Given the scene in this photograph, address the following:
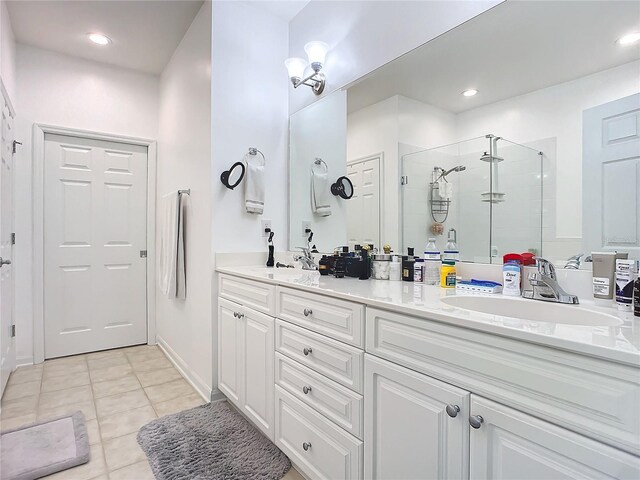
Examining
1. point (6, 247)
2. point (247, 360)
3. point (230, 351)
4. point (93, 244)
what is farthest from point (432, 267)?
point (93, 244)

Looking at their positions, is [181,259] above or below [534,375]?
above

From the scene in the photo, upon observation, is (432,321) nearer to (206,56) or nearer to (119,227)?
(206,56)

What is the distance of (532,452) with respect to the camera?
759 millimetres

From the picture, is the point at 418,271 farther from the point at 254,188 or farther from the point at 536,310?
the point at 254,188

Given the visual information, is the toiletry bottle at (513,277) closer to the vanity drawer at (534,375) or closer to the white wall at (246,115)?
the vanity drawer at (534,375)

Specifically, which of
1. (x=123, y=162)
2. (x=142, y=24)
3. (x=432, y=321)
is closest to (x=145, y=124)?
(x=123, y=162)

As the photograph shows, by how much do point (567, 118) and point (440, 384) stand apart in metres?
1.00

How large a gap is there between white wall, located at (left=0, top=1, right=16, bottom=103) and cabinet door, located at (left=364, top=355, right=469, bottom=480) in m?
3.03

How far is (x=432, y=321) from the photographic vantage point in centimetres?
96

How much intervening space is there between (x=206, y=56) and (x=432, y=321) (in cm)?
231

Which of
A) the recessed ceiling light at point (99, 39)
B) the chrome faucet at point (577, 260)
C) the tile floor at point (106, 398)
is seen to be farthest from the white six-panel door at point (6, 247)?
the chrome faucet at point (577, 260)

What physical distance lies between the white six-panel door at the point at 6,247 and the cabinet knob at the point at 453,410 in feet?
9.16

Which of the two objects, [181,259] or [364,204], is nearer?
[364,204]

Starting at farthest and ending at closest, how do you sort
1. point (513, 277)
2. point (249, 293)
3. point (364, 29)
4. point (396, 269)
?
point (364, 29) < point (249, 293) < point (396, 269) < point (513, 277)
